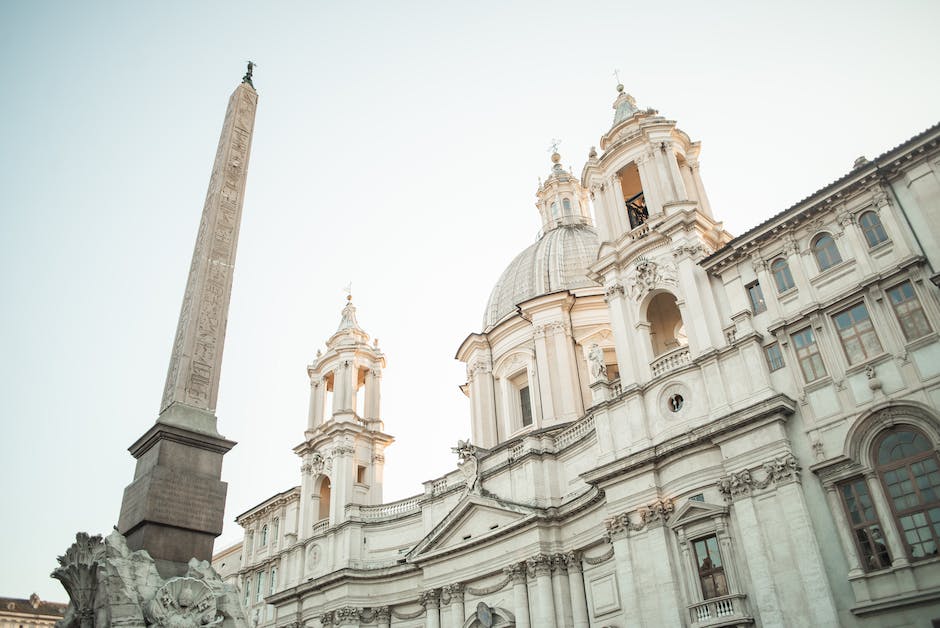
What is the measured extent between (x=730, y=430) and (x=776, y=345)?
9.83ft

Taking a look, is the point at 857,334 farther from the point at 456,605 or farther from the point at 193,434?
the point at 456,605

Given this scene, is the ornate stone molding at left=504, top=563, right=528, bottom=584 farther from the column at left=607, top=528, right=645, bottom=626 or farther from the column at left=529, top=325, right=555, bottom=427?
the column at left=529, top=325, right=555, bottom=427

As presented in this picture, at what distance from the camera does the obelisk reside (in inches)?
504

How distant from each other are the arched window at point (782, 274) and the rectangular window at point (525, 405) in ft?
57.0

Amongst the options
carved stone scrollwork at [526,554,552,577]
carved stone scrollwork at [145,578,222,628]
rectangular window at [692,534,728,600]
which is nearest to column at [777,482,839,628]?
rectangular window at [692,534,728,600]

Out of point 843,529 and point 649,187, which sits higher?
point 649,187

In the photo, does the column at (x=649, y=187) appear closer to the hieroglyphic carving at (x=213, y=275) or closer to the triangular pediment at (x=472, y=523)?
the triangular pediment at (x=472, y=523)

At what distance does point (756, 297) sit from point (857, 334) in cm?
366

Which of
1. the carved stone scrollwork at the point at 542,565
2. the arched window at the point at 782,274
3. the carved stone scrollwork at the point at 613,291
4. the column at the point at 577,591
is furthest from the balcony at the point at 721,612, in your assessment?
the carved stone scrollwork at the point at 613,291

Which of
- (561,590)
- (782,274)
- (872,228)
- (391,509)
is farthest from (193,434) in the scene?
(391,509)

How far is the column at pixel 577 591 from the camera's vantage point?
26.2 metres

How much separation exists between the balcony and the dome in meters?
20.5

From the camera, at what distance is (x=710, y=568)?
21.0m

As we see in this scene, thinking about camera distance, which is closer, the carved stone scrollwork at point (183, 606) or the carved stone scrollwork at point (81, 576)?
the carved stone scrollwork at point (183, 606)
